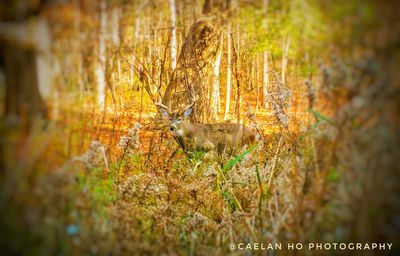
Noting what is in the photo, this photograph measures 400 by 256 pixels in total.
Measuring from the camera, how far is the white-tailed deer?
583 centimetres

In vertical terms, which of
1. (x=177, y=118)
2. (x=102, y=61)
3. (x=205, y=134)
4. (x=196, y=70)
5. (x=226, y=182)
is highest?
(x=196, y=70)

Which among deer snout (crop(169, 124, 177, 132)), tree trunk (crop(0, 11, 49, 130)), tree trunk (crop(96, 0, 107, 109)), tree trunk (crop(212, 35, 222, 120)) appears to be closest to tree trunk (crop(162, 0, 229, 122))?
tree trunk (crop(212, 35, 222, 120))

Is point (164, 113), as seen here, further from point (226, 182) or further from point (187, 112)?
point (226, 182)

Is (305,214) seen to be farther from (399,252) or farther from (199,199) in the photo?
(199,199)

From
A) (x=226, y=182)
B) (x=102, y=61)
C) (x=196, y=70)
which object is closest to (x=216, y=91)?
(x=196, y=70)

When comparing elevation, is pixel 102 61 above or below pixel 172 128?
above

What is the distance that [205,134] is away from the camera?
6008 mm

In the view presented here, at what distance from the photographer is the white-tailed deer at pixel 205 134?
5.83 meters

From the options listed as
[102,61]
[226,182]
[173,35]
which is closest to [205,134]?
[173,35]

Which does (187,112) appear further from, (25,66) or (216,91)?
(25,66)

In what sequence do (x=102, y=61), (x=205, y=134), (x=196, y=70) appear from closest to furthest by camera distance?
(x=102, y=61) → (x=196, y=70) → (x=205, y=134)

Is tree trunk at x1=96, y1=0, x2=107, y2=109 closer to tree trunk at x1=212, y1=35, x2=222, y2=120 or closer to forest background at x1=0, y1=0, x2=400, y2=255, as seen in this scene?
forest background at x1=0, y1=0, x2=400, y2=255

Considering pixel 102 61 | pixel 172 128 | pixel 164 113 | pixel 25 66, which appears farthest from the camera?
pixel 172 128

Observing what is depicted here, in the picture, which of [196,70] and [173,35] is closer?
[173,35]
